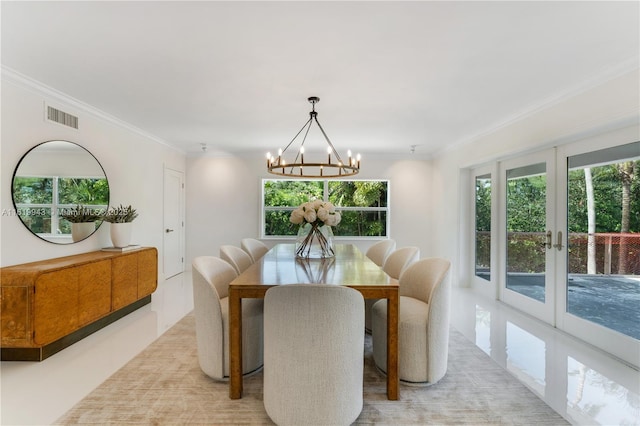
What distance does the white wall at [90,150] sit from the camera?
2.75 m

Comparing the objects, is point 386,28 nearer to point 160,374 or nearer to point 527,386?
point 527,386

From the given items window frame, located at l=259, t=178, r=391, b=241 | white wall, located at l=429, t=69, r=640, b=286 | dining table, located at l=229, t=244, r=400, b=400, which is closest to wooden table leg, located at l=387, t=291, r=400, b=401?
dining table, located at l=229, t=244, r=400, b=400

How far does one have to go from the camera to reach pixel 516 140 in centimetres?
383

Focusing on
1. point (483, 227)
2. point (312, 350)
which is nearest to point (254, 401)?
point (312, 350)

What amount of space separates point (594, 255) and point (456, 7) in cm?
265

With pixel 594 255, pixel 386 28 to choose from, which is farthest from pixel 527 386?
pixel 386 28

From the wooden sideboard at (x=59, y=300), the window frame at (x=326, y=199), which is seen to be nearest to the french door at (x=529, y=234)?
the window frame at (x=326, y=199)

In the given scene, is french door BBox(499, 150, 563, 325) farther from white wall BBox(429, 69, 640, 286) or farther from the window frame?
the window frame

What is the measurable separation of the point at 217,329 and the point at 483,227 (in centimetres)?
422

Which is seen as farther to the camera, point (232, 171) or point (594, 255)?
point (232, 171)

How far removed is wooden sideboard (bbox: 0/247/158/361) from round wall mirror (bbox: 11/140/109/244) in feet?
1.05

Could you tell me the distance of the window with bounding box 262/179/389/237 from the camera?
6453 mm

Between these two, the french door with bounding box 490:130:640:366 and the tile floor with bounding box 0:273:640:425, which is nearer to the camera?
the tile floor with bounding box 0:273:640:425

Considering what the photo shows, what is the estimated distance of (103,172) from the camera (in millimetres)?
3898
